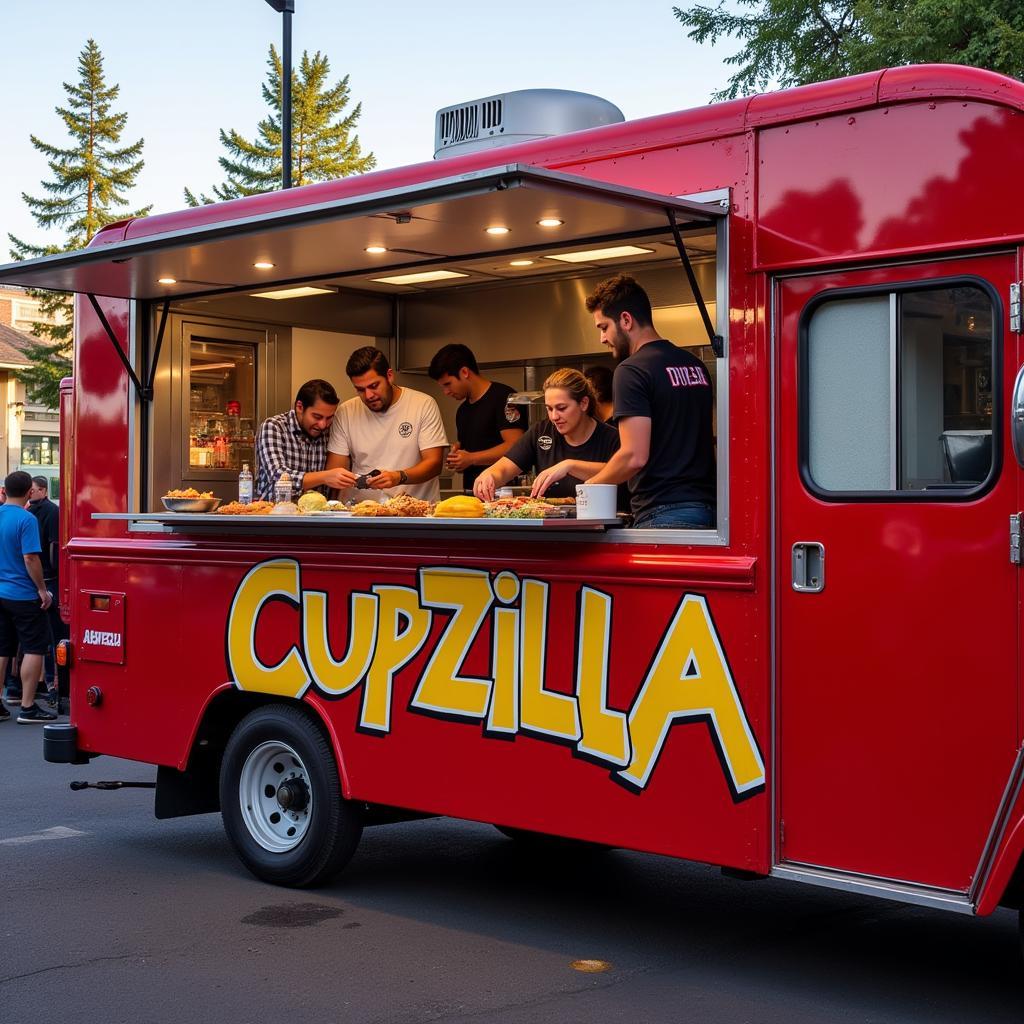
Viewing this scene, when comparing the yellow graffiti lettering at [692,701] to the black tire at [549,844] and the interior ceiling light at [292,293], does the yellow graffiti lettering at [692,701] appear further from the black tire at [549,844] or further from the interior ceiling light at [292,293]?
the interior ceiling light at [292,293]

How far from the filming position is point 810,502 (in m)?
5.11

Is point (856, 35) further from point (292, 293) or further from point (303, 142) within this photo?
point (303, 142)

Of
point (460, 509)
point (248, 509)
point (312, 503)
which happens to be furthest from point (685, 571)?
point (248, 509)

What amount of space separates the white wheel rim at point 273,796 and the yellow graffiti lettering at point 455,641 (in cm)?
94

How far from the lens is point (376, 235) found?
20.7 ft

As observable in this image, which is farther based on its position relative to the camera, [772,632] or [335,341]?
[335,341]

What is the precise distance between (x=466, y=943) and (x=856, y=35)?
17.7 m

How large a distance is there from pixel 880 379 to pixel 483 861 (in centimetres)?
365

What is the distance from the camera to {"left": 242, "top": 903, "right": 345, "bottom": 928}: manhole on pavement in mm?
6223

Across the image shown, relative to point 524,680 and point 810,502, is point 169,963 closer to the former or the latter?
point 524,680

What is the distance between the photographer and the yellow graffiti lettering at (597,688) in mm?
5512

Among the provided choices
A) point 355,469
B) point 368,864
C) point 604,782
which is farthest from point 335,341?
point 604,782

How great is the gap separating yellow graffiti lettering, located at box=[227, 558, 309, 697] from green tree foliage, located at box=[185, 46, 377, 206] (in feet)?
118

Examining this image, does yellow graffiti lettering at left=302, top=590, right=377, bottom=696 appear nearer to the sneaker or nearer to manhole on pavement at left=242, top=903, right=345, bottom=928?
manhole on pavement at left=242, top=903, right=345, bottom=928
